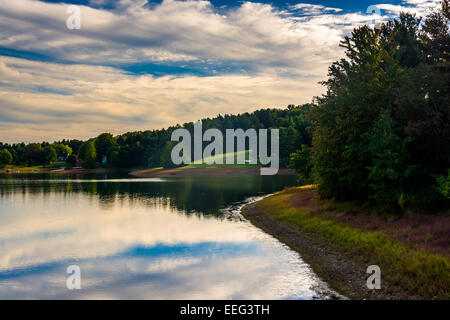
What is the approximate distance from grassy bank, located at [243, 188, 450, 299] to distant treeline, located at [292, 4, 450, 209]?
2.74 meters

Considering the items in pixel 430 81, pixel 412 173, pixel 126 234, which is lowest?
pixel 126 234

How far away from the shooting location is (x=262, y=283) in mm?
22203

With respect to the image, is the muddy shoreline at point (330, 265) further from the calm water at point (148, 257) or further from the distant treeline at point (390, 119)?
the distant treeline at point (390, 119)

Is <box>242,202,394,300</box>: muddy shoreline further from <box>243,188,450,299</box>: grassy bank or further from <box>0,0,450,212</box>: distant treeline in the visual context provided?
<box>0,0,450,212</box>: distant treeline

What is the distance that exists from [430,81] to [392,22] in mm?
17688

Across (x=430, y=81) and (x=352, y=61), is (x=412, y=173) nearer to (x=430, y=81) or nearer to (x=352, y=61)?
(x=430, y=81)

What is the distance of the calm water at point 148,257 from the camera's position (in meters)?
21.4

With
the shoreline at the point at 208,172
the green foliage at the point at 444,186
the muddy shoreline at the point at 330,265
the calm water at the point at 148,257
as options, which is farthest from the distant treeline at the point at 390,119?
the shoreline at the point at 208,172

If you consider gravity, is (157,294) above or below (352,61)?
below

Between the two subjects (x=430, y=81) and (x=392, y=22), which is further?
(x=392, y=22)

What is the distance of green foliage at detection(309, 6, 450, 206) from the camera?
29.6m

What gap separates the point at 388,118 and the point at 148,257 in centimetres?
2116
